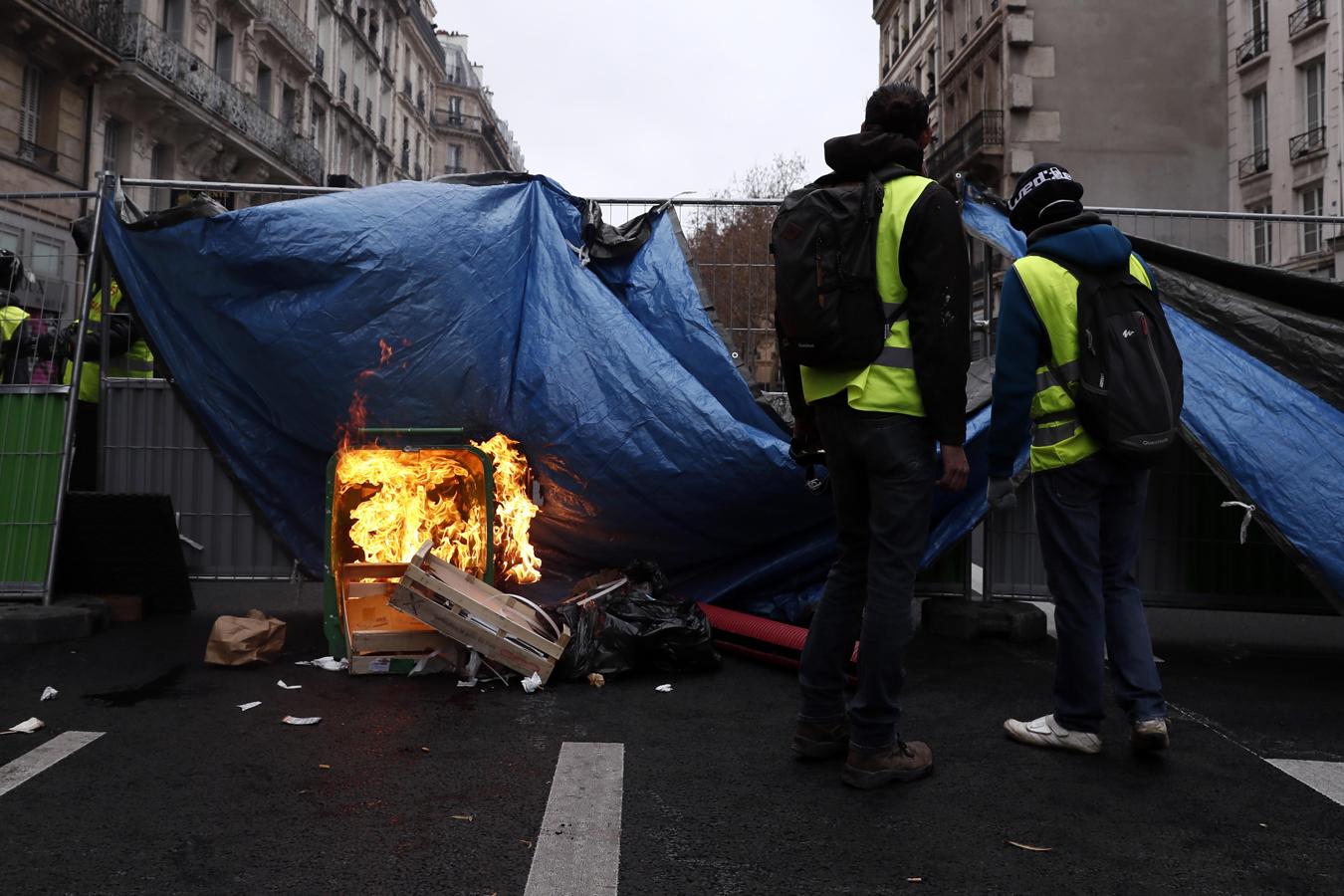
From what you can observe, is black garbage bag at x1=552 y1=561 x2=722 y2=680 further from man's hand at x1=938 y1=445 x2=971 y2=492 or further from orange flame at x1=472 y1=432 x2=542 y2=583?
man's hand at x1=938 y1=445 x2=971 y2=492

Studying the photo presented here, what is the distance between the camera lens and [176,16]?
26609mm

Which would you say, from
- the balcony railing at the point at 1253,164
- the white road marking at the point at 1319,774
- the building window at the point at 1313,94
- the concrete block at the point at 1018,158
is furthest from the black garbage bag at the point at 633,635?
the concrete block at the point at 1018,158

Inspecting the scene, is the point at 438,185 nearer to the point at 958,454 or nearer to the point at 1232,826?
the point at 958,454

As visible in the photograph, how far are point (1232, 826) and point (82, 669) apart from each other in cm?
442

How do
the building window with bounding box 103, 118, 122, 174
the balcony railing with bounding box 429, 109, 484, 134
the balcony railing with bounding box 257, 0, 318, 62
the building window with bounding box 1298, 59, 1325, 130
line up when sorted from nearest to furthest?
the building window with bounding box 103, 118, 122, 174
the building window with bounding box 1298, 59, 1325, 130
the balcony railing with bounding box 257, 0, 318, 62
the balcony railing with bounding box 429, 109, 484, 134

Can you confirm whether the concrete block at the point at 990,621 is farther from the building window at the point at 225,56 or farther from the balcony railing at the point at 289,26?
the balcony railing at the point at 289,26

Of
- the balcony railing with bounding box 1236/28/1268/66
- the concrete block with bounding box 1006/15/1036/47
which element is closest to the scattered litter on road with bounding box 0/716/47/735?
the balcony railing with bounding box 1236/28/1268/66

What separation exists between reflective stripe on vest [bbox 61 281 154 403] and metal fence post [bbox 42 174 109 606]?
10 centimetres

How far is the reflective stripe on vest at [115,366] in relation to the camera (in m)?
5.94

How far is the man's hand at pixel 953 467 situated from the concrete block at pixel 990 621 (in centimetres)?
261

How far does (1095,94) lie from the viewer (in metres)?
29.8

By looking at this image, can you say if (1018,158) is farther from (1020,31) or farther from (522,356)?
(522,356)

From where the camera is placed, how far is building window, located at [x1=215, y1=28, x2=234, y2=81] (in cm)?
2938

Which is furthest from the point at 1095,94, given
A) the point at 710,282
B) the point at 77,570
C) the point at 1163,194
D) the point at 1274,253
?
the point at 77,570
